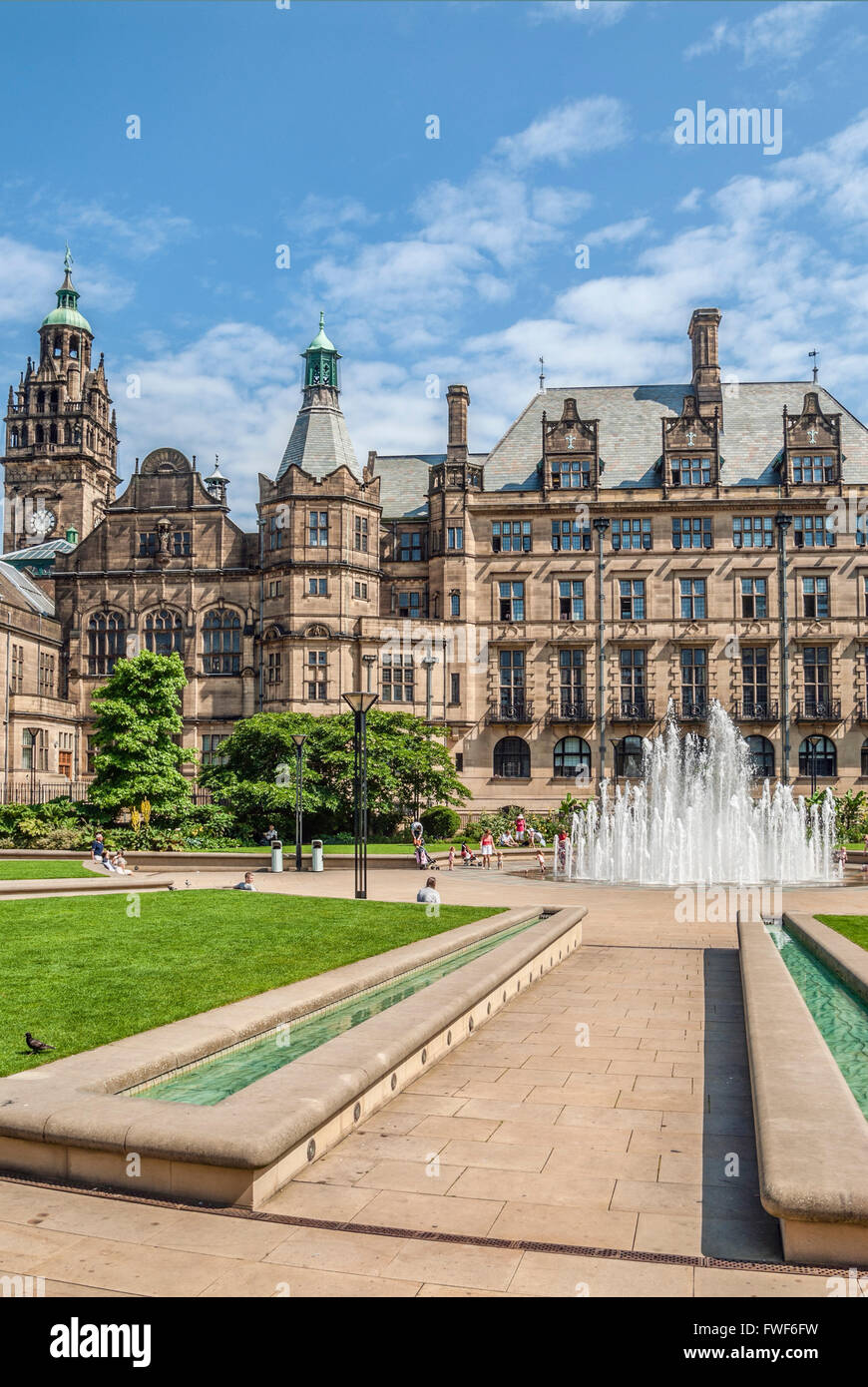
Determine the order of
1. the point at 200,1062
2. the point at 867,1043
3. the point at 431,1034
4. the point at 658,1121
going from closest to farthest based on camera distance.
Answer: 1. the point at 658,1121
2. the point at 200,1062
3. the point at 431,1034
4. the point at 867,1043

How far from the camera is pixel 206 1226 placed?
6570 mm

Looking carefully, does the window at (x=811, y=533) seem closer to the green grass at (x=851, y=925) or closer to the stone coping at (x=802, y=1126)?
the green grass at (x=851, y=925)

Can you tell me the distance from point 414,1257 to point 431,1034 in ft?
13.6

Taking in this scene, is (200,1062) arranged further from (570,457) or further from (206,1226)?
(570,457)

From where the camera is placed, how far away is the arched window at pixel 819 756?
54531 mm

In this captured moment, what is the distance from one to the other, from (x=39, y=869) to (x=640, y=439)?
41492mm

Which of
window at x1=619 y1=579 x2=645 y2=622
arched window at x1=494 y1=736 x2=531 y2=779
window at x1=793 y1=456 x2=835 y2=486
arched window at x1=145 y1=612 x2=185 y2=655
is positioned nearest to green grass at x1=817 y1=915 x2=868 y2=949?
arched window at x1=494 y1=736 x2=531 y2=779

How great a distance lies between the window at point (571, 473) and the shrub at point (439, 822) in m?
20.1

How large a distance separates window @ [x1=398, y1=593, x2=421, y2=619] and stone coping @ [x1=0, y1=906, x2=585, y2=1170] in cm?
4585

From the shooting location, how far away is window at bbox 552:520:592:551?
56.9 meters

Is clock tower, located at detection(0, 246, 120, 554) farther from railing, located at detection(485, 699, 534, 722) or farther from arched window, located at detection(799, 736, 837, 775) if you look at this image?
arched window, located at detection(799, 736, 837, 775)


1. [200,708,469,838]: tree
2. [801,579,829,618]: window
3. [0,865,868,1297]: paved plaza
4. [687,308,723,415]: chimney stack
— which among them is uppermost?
[687,308,723,415]: chimney stack

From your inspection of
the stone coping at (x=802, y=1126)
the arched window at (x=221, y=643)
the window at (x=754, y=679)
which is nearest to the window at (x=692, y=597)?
the window at (x=754, y=679)
